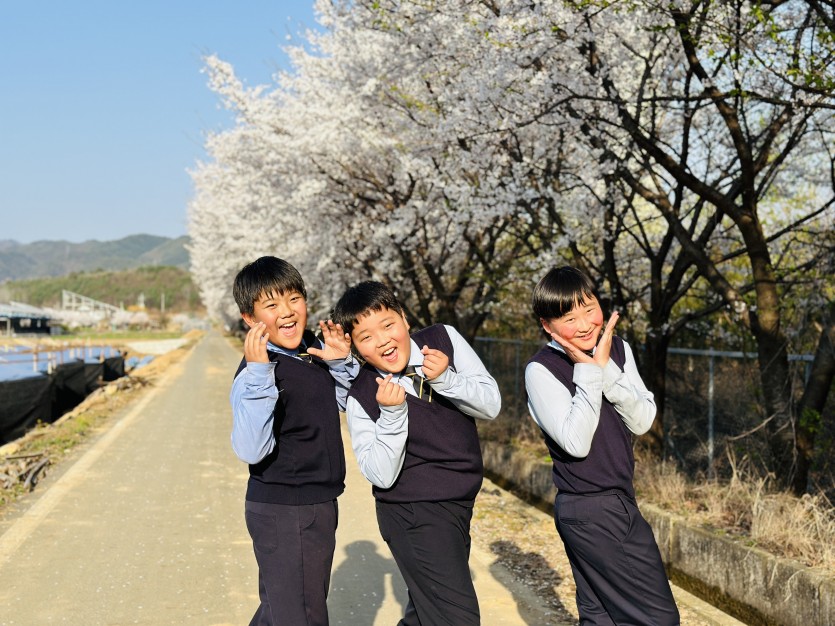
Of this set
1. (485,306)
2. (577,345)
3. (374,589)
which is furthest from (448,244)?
(577,345)

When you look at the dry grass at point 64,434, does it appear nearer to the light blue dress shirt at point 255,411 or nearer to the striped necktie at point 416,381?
the light blue dress shirt at point 255,411

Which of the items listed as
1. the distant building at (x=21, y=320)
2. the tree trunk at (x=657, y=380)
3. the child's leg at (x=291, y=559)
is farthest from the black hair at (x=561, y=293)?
the distant building at (x=21, y=320)

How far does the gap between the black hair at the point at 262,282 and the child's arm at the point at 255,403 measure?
0.25 metres

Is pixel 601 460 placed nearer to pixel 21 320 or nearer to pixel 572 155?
pixel 572 155

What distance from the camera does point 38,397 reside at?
17984mm

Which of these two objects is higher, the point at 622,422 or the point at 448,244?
the point at 448,244

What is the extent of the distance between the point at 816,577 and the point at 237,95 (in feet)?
46.6

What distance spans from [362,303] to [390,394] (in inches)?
17.1

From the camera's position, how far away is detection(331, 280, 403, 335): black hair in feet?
10.3

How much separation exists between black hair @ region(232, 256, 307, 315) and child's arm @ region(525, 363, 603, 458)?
1.04 m

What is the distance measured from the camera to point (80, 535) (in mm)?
6875

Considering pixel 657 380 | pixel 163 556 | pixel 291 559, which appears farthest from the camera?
pixel 657 380

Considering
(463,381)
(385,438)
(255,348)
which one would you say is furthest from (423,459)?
(255,348)

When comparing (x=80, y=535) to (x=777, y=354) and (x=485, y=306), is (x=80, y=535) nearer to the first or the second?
(x=777, y=354)
